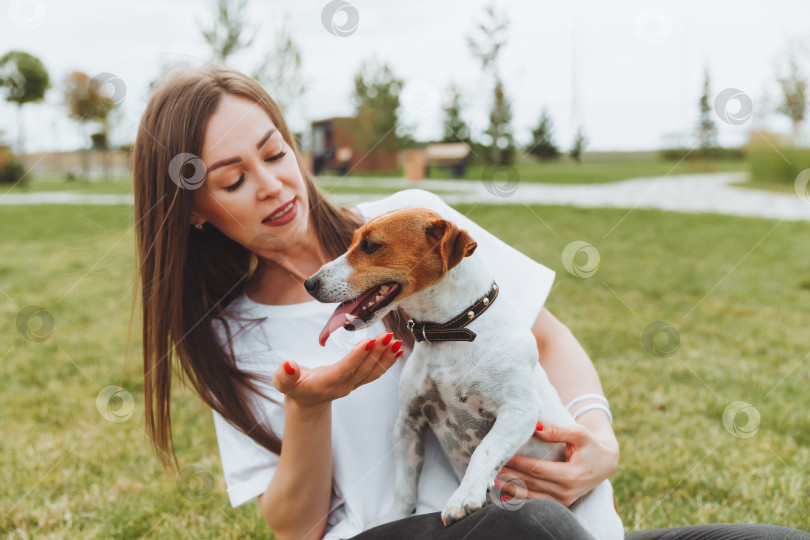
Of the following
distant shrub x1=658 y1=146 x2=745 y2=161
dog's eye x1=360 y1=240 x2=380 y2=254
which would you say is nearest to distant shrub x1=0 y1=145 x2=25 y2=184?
distant shrub x1=658 y1=146 x2=745 y2=161

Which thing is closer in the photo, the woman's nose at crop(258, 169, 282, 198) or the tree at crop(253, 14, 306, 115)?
the woman's nose at crop(258, 169, 282, 198)

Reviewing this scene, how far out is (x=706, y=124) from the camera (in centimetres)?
1079

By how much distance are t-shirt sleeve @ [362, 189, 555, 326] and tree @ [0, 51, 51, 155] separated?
12.1 meters

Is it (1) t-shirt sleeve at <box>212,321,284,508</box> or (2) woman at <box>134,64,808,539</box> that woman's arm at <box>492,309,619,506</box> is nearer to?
(2) woman at <box>134,64,808,539</box>

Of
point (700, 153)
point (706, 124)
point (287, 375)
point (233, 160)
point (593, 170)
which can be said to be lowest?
point (593, 170)

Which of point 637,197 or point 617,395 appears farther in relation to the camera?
point 637,197

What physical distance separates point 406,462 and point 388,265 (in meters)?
0.67

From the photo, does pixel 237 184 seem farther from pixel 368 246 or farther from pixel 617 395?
pixel 617 395

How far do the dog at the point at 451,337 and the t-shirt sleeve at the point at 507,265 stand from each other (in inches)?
12.7

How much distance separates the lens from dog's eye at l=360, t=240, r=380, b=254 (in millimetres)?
1604

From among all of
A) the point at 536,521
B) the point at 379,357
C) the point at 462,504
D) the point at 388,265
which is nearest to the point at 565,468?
the point at 536,521

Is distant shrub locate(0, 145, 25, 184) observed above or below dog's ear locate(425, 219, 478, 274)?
below

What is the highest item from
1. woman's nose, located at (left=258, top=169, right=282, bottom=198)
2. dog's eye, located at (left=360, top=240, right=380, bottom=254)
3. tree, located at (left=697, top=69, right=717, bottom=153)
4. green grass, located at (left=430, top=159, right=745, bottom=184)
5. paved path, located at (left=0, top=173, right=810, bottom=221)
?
woman's nose, located at (left=258, top=169, right=282, bottom=198)

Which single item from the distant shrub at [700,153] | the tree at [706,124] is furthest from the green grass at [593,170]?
the tree at [706,124]
